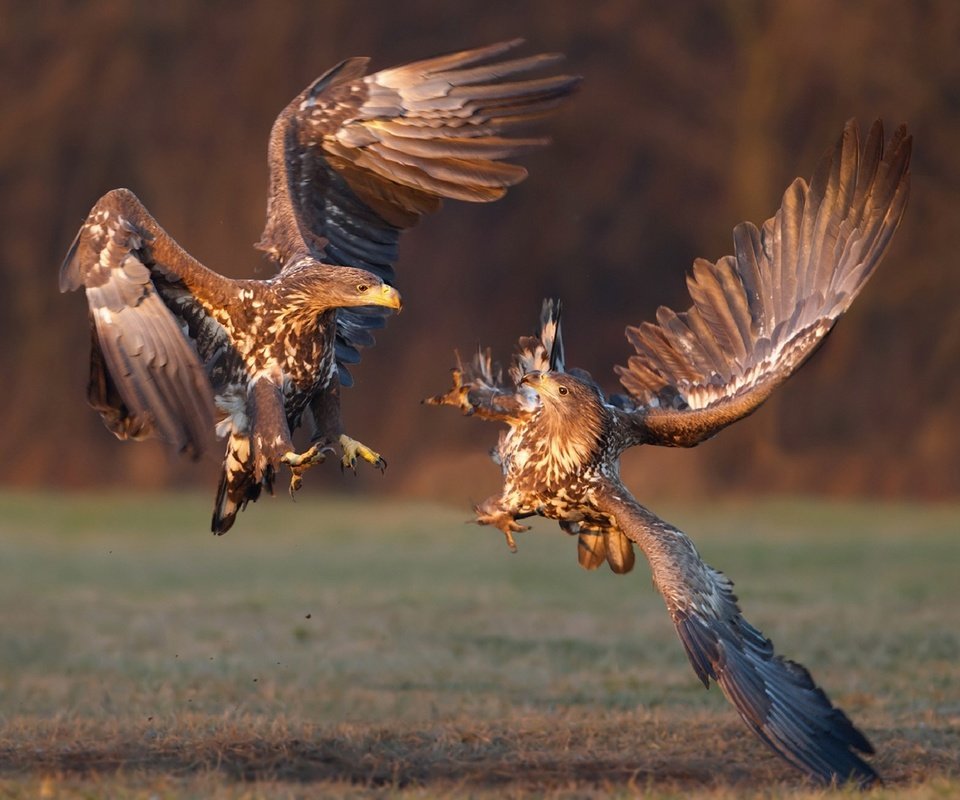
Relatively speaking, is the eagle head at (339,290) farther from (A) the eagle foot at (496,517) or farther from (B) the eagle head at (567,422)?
(A) the eagle foot at (496,517)

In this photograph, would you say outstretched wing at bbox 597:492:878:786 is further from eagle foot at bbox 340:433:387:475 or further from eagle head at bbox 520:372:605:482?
eagle foot at bbox 340:433:387:475

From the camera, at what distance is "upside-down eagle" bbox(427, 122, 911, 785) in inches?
296

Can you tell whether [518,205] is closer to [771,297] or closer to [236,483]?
[771,297]

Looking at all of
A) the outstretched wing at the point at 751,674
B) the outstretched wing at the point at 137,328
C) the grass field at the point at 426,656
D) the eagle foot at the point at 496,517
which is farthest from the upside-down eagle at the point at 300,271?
the outstretched wing at the point at 751,674

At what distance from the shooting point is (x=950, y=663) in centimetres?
955

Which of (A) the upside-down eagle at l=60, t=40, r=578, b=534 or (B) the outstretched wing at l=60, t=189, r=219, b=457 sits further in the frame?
(A) the upside-down eagle at l=60, t=40, r=578, b=534

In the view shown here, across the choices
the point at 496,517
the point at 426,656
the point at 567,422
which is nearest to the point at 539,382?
the point at 567,422

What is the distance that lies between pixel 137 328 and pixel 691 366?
2.42 meters

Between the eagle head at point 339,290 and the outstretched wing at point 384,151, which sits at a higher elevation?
the outstretched wing at point 384,151

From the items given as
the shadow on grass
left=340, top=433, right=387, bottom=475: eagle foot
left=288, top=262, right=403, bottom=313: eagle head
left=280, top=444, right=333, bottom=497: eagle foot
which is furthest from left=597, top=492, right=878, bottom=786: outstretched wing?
left=288, top=262, right=403, bottom=313: eagle head

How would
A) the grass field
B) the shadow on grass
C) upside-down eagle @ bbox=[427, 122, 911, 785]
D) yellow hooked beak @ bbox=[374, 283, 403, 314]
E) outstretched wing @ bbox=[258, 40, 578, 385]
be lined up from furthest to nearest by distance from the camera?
outstretched wing @ bbox=[258, 40, 578, 385] → upside-down eagle @ bbox=[427, 122, 911, 785] → yellow hooked beak @ bbox=[374, 283, 403, 314] → the grass field → the shadow on grass

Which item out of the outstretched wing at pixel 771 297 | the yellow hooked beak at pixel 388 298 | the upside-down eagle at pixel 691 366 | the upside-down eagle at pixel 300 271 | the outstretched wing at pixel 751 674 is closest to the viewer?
the outstretched wing at pixel 751 674

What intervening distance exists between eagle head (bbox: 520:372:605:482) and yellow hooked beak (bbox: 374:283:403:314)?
0.71 meters

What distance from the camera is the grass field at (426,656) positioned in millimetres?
6820
